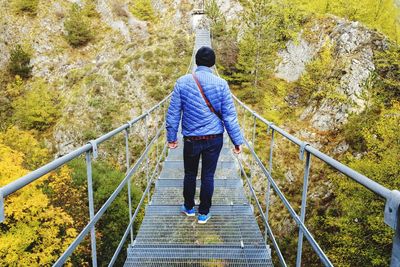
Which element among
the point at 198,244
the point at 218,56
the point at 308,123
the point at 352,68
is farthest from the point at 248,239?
the point at 218,56

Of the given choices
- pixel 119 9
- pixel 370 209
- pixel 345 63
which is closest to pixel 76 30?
pixel 119 9

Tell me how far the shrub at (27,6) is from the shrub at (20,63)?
5.47m

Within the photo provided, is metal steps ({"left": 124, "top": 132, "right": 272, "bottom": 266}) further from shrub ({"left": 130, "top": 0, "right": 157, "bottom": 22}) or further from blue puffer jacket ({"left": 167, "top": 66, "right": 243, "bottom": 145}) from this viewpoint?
shrub ({"left": 130, "top": 0, "right": 157, "bottom": 22})

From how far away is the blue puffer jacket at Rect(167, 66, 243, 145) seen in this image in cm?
324

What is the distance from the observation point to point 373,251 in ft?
31.3

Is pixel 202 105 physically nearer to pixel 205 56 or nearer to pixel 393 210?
pixel 205 56

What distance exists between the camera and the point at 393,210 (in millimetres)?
916

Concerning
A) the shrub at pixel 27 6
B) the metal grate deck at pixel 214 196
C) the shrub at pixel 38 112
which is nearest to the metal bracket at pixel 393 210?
the metal grate deck at pixel 214 196

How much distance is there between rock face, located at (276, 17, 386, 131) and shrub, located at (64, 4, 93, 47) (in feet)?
72.4

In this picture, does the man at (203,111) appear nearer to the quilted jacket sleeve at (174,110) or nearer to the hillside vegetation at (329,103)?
the quilted jacket sleeve at (174,110)

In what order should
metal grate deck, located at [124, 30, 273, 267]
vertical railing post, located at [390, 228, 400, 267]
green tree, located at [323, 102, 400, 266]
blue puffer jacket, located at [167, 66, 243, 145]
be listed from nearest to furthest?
vertical railing post, located at [390, 228, 400, 267] < metal grate deck, located at [124, 30, 273, 267] < blue puffer jacket, located at [167, 66, 243, 145] < green tree, located at [323, 102, 400, 266]

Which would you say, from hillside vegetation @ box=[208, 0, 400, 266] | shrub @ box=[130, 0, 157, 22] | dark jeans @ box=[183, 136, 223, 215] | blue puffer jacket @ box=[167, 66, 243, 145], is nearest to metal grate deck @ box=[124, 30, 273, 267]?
dark jeans @ box=[183, 136, 223, 215]

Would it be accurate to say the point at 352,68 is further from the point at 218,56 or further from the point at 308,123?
the point at 218,56

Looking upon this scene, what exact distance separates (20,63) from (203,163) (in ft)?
101
